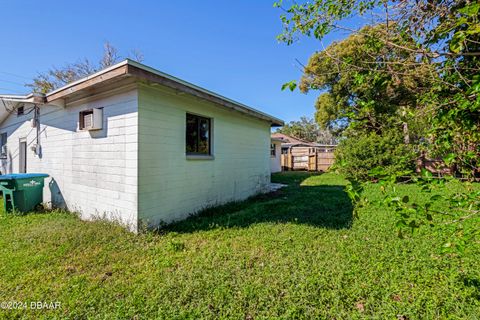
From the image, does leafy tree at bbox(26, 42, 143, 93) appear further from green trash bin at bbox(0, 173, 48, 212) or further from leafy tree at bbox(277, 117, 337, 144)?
leafy tree at bbox(277, 117, 337, 144)

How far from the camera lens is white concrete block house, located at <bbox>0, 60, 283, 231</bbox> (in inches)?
164

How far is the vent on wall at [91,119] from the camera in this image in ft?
15.3

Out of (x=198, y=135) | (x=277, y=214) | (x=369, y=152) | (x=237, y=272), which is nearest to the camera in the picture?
(x=237, y=272)

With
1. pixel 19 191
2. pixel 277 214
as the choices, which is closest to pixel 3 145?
pixel 19 191

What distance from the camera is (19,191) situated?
5.20 meters

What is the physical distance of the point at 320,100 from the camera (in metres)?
16.1

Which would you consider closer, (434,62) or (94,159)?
(434,62)

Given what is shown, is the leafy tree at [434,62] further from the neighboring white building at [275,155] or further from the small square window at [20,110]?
the neighboring white building at [275,155]

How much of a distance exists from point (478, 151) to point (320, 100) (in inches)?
614

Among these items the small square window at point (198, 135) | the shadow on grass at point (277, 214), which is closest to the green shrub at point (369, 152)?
the shadow on grass at point (277, 214)

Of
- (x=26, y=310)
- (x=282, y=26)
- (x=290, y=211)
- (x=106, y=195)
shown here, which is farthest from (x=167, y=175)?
(x=282, y=26)

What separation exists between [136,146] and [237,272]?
284 cm

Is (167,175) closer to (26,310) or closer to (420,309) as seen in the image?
(26,310)

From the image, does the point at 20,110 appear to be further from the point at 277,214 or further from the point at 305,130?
the point at 305,130
